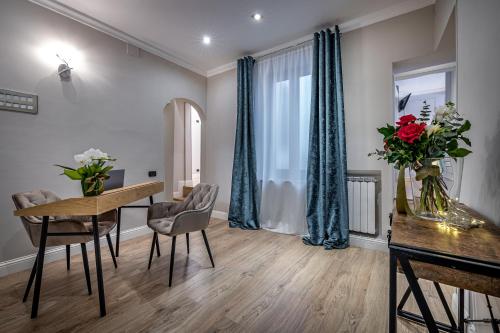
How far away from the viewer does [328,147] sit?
2705 mm

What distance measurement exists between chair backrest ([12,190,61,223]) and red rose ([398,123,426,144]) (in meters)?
2.54

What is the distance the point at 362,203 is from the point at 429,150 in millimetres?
1733

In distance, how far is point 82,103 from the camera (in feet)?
8.57

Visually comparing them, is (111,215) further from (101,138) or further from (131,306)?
(101,138)

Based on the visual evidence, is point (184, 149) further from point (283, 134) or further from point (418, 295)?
point (418, 295)

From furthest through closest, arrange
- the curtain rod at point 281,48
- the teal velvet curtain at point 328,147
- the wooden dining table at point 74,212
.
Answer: the curtain rod at point 281,48, the teal velvet curtain at point 328,147, the wooden dining table at point 74,212

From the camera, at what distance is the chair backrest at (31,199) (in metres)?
1.72

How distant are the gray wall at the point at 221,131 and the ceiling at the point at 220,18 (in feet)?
2.51

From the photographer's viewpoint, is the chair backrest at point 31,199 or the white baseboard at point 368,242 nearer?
the chair backrest at point 31,199

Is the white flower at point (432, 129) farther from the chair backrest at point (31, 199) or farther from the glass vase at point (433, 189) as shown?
the chair backrest at point (31, 199)

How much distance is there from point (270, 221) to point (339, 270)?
1.38 m

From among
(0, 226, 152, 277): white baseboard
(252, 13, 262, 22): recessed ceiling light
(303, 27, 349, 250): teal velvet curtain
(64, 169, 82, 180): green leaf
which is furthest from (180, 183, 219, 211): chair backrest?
(252, 13, 262, 22): recessed ceiling light

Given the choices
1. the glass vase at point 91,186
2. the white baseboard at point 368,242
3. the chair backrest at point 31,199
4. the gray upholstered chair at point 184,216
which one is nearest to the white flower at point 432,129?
the gray upholstered chair at point 184,216

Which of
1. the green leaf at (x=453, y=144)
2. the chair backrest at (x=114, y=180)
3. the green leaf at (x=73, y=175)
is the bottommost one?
the chair backrest at (x=114, y=180)
